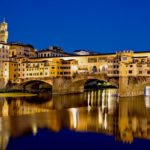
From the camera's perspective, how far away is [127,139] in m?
22.9

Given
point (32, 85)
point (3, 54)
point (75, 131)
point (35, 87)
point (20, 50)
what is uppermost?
point (20, 50)

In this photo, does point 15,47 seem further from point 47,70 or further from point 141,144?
point 141,144

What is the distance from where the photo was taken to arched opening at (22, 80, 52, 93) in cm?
7375

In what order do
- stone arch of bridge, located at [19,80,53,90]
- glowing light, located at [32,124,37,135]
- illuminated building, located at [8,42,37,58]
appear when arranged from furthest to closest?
illuminated building, located at [8,42,37,58]
stone arch of bridge, located at [19,80,53,90]
glowing light, located at [32,124,37,135]

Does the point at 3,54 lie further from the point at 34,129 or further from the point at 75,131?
the point at 75,131

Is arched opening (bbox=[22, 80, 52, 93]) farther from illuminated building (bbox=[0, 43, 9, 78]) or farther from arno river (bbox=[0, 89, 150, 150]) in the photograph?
arno river (bbox=[0, 89, 150, 150])

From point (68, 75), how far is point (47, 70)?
628 centimetres

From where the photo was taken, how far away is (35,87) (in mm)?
78750

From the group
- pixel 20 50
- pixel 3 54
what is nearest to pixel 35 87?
pixel 20 50

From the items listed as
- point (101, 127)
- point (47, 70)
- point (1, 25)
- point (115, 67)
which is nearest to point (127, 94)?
point (115, 67)

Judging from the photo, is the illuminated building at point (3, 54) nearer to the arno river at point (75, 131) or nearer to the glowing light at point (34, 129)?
the arno river at point (75, 131)

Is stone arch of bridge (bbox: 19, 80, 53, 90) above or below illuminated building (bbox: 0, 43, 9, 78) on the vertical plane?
below

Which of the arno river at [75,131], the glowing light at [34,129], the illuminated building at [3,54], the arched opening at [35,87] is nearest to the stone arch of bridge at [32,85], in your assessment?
the arched opening at [35,87]

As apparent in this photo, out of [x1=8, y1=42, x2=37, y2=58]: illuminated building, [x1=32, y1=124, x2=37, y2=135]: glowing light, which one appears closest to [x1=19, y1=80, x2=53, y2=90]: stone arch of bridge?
[x1=8, y1=42, x2=37, y2=58]: illuminated building
